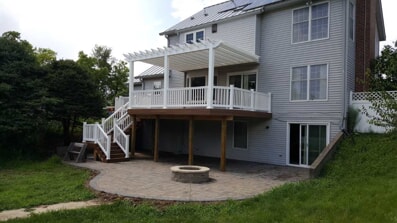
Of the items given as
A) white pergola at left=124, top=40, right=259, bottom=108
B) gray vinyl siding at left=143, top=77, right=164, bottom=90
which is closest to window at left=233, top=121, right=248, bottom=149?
white pergola at left=124, top=40, right=259, bottom=108

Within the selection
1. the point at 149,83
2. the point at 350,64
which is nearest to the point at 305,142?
the point at 350,64

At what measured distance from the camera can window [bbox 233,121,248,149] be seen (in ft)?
52.0

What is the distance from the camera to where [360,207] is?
659 cm

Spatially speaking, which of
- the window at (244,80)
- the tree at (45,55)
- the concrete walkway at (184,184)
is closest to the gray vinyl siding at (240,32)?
the window at (244,80)

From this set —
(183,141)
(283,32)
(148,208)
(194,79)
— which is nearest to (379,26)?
(283,32)

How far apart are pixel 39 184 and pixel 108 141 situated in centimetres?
510

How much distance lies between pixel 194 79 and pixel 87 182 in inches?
390

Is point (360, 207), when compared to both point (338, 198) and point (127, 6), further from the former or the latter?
point (127, 6)

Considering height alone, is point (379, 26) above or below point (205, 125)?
above

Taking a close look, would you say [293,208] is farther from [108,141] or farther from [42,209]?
[108,141]

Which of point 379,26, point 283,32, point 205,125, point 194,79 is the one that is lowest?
point 205,125

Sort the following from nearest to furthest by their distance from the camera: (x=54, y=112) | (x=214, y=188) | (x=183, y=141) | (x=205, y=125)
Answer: (x=214, y=188) < (x=54, y=112) < (x=205, y=125) < (x=183, y=141)

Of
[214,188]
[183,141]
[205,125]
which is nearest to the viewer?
[214,188]

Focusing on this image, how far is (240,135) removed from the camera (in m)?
16.1
